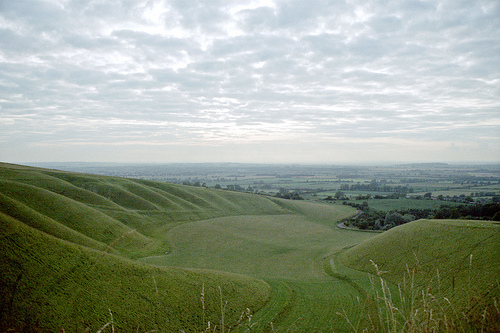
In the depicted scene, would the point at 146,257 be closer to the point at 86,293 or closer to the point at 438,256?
the point at 86,293

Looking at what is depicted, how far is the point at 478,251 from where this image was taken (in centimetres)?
2686

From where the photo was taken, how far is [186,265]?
39094 millimetres

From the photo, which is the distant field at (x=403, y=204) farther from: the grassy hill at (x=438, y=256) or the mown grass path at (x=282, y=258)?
the grassy hill at (x=438, y=256)

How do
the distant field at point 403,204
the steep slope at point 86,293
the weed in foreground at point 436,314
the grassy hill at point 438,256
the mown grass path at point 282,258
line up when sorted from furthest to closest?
the distant field at point 403,204, the mown grass path at point 282,258, the grassy hill at point 438,256, the steep slope at point 86,293, the weed in foreground at point 436,314

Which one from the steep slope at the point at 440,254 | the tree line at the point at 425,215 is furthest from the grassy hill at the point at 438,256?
the tree line at the point at 425,215

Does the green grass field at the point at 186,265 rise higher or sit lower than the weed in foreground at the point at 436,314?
lower

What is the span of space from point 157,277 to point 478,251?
29.0 m

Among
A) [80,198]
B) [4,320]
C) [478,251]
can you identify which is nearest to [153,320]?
[4,320]

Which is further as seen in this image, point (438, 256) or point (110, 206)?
point (110, 206)

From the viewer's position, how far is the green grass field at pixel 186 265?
1677 cm

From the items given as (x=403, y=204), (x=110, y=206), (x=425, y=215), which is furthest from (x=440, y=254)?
Answer: (x=403, y=204)

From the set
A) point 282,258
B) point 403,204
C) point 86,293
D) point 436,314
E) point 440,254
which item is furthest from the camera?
point 403,204

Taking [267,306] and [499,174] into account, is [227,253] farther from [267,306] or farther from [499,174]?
[499,174]

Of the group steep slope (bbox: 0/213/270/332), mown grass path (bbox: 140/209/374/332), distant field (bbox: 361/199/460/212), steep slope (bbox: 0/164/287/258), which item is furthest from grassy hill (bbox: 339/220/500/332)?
distant field (bbox: 361/199/460/212)
